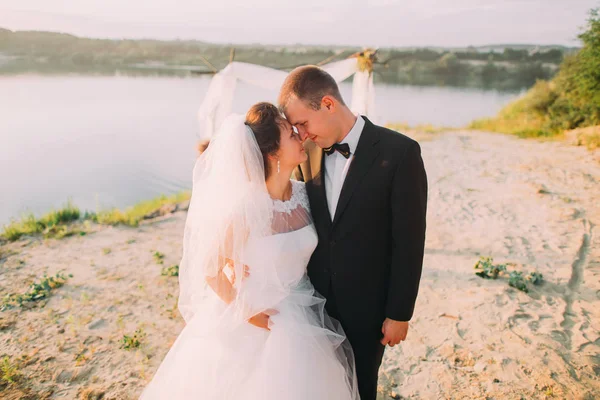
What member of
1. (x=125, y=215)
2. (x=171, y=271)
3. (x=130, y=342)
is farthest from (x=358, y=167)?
(x=125, y=215)

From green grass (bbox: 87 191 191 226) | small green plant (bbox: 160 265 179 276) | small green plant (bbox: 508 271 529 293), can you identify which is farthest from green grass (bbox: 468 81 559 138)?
small green plant (bbox: 160 265 179 276)

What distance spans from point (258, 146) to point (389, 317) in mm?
1128

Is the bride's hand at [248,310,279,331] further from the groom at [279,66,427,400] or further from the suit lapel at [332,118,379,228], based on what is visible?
the suit lapel at [332,118,379,228]

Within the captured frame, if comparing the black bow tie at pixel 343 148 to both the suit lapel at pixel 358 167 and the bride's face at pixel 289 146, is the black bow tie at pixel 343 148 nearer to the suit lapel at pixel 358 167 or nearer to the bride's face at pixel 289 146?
the suit lapel at pixel 358 167

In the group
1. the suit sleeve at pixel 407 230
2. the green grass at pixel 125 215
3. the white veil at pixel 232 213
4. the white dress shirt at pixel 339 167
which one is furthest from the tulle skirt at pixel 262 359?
the green grass at pixel 125 215

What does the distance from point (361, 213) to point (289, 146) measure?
20.4 inches

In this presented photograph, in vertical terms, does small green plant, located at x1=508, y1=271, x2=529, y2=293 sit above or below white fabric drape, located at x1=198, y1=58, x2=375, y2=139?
below

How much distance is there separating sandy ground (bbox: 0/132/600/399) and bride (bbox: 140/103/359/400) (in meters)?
1.34

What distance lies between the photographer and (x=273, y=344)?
6.48 feet

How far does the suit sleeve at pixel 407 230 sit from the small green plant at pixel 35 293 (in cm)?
421

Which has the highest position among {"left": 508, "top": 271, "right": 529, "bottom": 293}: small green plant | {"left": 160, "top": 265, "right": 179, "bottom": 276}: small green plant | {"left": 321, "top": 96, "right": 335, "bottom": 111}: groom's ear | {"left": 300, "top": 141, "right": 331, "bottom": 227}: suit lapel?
{"left": 321, "top": 96, "right": 335, "bottom": 111}: groom's ear

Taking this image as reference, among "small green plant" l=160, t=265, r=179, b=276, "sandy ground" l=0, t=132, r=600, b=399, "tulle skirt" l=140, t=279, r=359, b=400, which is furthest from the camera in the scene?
"small green plant" l=160, t=265, r=179, b=276

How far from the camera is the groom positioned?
6.49 feet

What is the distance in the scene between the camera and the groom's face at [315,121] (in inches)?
83.3
